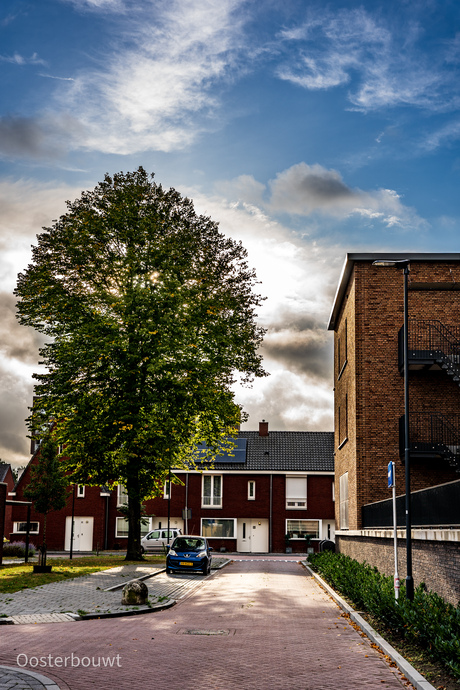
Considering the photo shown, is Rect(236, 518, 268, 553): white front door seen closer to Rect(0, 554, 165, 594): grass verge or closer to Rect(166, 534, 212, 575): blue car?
Rect(0, 554, 165, 594): grass verge

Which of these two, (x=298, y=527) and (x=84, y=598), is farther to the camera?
(x=298, y=527)

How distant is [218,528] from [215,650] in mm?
44993

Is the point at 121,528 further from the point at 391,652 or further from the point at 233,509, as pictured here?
the point at 391,652

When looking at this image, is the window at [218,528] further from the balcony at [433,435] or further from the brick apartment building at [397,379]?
the balcony at [433,435]

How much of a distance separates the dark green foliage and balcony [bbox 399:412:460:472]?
5.83 m

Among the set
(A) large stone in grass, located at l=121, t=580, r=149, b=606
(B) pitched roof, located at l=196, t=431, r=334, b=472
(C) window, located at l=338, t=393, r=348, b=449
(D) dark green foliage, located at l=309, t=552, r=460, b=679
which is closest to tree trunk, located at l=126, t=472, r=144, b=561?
(C) window, located at l=338, t=393, r=348, b=449

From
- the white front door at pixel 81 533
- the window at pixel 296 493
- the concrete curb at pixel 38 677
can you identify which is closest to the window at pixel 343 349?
the window at pixel 296 493

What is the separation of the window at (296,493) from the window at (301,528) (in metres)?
1.11

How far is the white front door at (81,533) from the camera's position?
177 feet

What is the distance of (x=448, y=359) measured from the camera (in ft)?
75.8

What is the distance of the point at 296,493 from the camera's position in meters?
55.1

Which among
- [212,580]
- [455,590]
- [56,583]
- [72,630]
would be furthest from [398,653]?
[212,580]

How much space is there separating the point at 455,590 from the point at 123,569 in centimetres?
1812

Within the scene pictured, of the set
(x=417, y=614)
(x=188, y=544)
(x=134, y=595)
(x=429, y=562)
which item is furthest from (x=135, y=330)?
(x=417, y=614)
